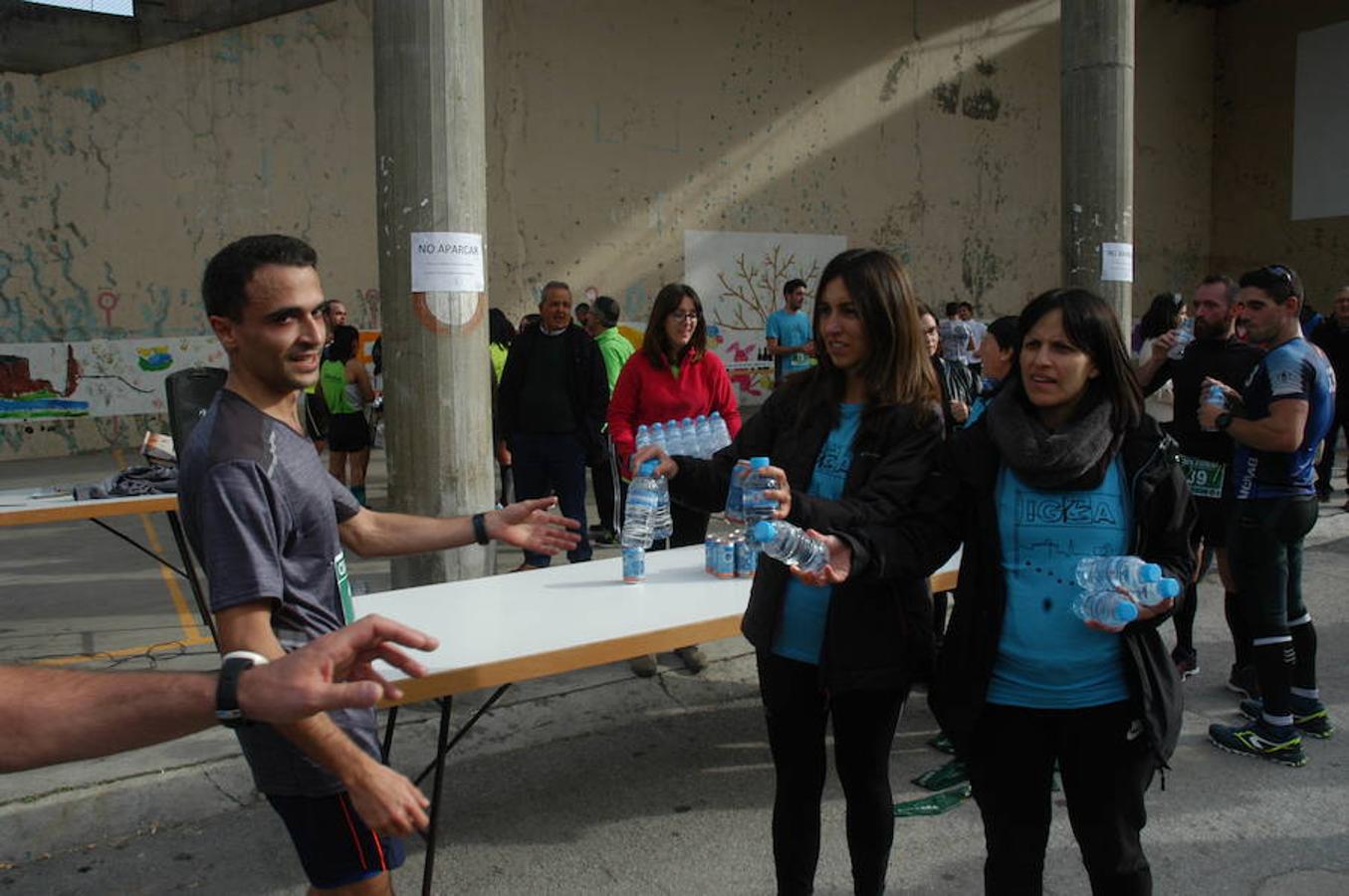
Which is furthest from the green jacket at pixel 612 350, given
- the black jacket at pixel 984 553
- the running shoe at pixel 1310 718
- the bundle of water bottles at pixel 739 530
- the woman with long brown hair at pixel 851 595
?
the black jacket at pixel 984 553

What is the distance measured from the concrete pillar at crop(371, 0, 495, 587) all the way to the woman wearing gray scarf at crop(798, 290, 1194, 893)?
9.16 ft

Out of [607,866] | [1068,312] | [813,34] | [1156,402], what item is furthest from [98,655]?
[813,34]

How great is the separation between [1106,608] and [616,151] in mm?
13848

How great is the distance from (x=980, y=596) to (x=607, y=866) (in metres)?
1.69

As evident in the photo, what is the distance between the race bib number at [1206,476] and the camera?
4.58 m

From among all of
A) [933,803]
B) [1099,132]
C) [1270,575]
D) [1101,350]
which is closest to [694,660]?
[933,803]

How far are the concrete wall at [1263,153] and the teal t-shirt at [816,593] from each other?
799 inches

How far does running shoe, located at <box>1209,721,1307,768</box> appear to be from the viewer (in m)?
4.14

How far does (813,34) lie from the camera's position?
54.6 ft

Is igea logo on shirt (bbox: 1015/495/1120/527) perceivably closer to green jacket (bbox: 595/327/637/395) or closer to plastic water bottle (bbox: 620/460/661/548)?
plastic water bottle (bbox: 620/460/661/548)

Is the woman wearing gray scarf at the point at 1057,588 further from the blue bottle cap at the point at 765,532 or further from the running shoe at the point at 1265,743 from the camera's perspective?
the running shoe at the point at 1265,743

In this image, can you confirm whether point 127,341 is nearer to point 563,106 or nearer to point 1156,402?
point 563,106

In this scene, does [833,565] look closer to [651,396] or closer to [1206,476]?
[651,396]

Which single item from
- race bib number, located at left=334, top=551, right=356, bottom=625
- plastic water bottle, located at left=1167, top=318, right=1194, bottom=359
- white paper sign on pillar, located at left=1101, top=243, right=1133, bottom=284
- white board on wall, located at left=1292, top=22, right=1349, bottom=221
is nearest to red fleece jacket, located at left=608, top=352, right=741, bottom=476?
plastic water bottle, located at left=1167, top=318, right=1194, bottom=359
